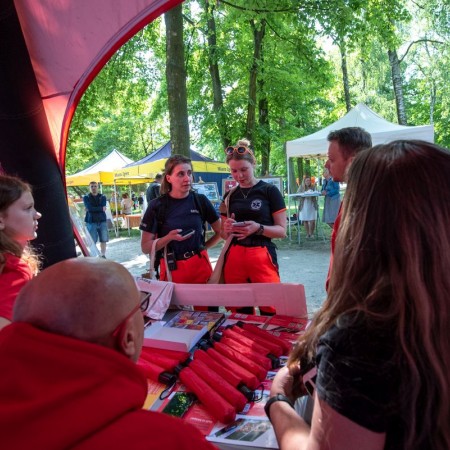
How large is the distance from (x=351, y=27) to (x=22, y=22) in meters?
6.42

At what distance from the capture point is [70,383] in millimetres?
652

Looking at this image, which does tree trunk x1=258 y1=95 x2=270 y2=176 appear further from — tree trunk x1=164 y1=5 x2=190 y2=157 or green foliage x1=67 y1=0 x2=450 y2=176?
tree trunk x1=164 y1=5 x2=190 y2=157

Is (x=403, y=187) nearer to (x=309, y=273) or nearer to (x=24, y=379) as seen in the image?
(x=24, y=379)

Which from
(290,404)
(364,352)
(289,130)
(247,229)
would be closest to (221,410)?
(290,404)

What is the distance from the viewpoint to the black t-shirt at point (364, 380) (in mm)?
790

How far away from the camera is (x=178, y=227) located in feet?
10.5

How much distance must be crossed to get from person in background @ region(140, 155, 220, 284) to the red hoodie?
238 centimetres

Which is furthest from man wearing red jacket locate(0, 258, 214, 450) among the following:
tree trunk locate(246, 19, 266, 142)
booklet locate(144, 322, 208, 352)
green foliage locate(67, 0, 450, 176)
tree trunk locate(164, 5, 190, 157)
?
tree trunk locate(246, 19, 266, 142)

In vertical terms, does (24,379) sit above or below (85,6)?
below

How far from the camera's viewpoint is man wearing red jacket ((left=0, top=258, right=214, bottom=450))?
62cm

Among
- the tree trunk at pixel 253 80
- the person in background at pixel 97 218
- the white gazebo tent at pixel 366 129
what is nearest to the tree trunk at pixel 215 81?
the tree trunk at pixel 253 80

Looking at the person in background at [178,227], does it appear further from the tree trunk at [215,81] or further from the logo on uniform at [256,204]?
the tree trunk at [215,81]

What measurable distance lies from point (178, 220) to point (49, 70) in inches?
56.4

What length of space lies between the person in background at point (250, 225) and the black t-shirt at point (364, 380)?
7.01 feet
